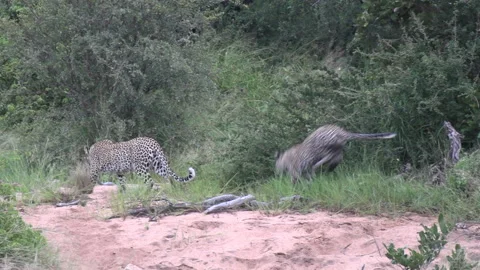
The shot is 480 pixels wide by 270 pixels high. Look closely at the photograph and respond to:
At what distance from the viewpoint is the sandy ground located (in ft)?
23.5

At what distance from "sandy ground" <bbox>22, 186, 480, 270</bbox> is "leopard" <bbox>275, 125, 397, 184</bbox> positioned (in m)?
1.28

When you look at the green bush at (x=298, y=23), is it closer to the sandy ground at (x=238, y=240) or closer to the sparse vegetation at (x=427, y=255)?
the sandy ground at (x=238, y=240)

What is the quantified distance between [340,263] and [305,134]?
3859mm

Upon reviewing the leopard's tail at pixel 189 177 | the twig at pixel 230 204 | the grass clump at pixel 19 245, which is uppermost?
the grass clump at pixel 19 245

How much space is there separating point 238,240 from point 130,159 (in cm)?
485

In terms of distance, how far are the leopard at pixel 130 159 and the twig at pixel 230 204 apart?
10.5 feet

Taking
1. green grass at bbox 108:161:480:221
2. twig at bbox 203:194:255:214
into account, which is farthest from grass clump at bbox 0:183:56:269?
twig at bbox 203:194:255:214

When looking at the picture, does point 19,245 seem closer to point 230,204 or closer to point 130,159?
point 230,204

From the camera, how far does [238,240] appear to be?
7.60 m

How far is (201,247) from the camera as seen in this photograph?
751 centimetres

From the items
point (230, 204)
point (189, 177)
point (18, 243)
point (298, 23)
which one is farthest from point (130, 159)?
point (298, 23)

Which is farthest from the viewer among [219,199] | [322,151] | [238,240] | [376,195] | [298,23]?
[298,23]

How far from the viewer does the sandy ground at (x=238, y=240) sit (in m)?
7.18

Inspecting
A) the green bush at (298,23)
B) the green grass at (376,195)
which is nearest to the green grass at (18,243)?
the green grass at (376,195)
